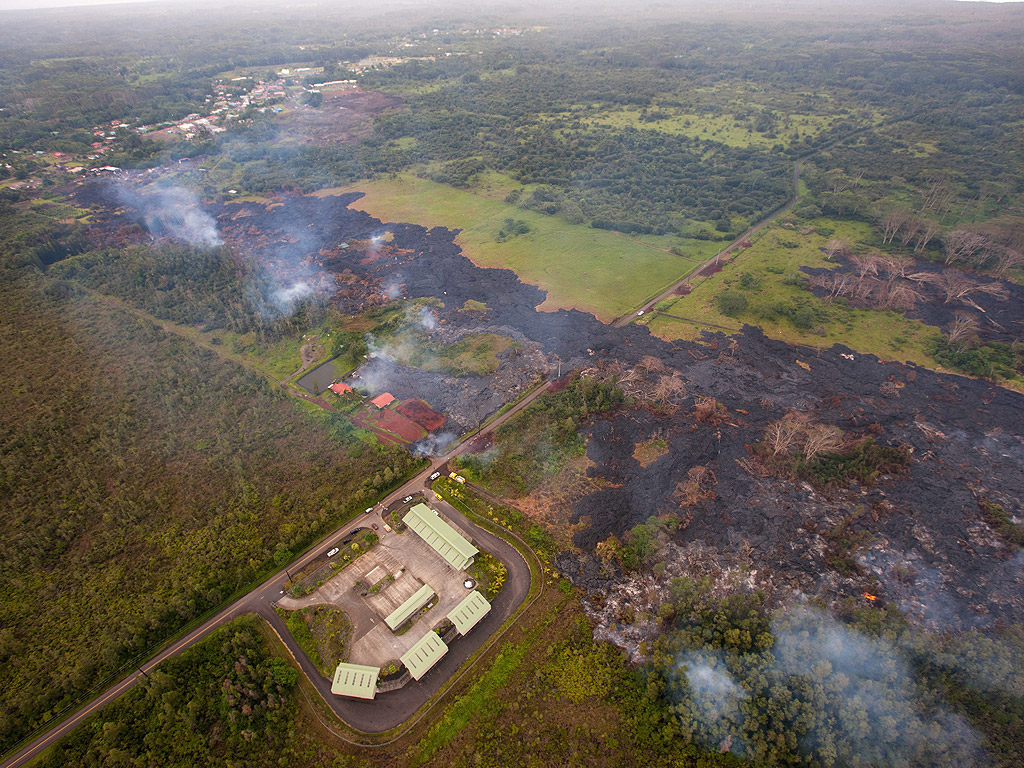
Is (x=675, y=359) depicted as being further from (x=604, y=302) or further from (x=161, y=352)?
(x=161, y=352)

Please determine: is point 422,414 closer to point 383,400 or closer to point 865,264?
point 383,400

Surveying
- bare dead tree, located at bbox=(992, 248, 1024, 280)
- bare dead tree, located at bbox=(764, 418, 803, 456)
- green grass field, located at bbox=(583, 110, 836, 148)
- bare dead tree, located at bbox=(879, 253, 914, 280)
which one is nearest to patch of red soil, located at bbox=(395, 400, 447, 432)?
bare dead tree, located at bbox=(764, 418, 803, 456)

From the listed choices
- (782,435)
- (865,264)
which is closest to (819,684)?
(782,435)

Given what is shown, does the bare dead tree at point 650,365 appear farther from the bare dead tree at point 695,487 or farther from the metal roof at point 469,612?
the metal roof at point 469,612

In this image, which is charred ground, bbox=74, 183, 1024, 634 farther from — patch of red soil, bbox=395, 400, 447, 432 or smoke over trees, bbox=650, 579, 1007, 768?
smoke over trees, bbox=650, 579, 1007, 768

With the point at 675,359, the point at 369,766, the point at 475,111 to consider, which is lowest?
the point at 369,766

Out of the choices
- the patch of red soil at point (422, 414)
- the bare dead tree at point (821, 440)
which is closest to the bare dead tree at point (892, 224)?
the bare dead tree at point (821, 440)

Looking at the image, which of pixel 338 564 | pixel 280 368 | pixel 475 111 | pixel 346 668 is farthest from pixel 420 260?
pixel 475 111
